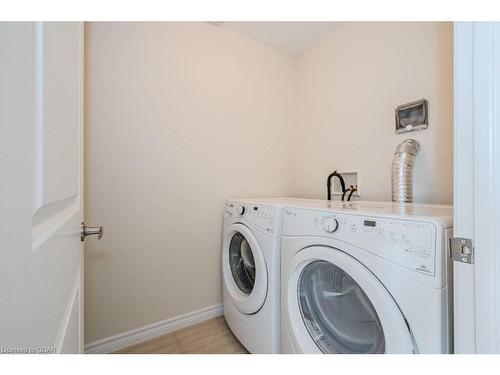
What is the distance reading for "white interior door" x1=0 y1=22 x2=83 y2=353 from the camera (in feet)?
0.72

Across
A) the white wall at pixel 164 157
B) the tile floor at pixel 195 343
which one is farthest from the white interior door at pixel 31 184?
the tile floor at pixel 195 343

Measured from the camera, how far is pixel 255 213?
1186 mm

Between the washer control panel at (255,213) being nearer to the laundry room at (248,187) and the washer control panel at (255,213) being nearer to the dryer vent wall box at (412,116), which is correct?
the laundry room at (248,187)

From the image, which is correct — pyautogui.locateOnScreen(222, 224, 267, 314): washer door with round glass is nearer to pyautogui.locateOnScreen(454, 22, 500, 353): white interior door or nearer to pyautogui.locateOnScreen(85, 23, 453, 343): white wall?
pyautogui.locateOnScreen(85, 23, 453, 343): white wall

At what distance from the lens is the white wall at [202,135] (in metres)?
1.21

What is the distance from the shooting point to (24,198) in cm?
24

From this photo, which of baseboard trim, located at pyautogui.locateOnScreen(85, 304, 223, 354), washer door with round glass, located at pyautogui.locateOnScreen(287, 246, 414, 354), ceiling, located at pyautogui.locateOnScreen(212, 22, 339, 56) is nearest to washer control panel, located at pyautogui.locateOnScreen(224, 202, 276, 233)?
washer door with round glass, located at pyautogui.locateOnScreen(287, 246, 414, 354)

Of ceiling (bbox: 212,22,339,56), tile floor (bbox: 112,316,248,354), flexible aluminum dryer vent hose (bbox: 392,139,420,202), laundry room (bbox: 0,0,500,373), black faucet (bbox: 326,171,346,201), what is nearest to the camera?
laundry room (bbox: 0,0,500,373)

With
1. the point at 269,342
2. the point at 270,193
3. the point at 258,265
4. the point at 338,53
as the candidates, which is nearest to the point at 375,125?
the point at 338,53

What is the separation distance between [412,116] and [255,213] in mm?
1103

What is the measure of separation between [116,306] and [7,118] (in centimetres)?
143

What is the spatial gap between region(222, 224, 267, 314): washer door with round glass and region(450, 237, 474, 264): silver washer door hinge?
2.47ft

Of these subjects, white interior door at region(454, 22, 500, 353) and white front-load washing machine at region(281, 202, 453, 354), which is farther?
white front-load washing machine at region(281, 202, 453, 354)

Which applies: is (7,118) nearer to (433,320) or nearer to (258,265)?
(433,320)
